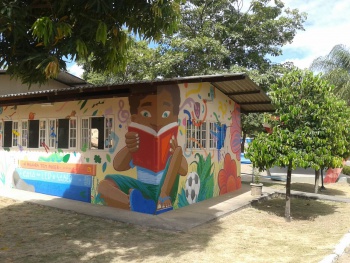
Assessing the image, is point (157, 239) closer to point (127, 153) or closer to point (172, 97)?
point (127, 153)

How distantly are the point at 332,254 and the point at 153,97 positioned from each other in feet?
16.2

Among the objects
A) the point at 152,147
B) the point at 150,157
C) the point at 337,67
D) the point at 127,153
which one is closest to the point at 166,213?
the point at 150,157

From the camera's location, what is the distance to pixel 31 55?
4.96 meters

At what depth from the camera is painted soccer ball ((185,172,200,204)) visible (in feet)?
31.3

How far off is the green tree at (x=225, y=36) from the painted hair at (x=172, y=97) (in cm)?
686

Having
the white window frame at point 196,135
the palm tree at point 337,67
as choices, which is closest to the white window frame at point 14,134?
the white window frame at point 196,135

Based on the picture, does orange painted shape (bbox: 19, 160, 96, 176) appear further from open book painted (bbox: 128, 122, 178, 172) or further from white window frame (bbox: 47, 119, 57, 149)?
open book painted (bbox: 128, 122, 178, 172)

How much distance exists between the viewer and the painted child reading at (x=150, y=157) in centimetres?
828

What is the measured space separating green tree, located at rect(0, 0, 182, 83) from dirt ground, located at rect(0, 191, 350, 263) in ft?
9.52

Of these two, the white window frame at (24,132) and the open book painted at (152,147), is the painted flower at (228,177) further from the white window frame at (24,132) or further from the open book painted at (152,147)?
the white window frame at (24,132)

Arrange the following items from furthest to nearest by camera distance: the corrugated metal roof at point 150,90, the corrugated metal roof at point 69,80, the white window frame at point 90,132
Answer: the corrugated metal roof at point 69,80, the white window frame at point 90,132, the corrugated metal roof at point 150,90

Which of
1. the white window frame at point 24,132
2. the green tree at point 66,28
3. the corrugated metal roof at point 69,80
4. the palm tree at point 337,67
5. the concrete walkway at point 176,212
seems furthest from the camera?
the palm tree at point 337,67

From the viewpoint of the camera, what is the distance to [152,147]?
8.27m

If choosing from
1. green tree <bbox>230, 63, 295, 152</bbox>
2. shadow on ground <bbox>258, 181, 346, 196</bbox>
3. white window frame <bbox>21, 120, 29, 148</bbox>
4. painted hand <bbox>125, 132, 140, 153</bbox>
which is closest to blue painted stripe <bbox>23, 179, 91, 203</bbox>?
white window frame <bbox>21, 120, 29, 148</bbox>
